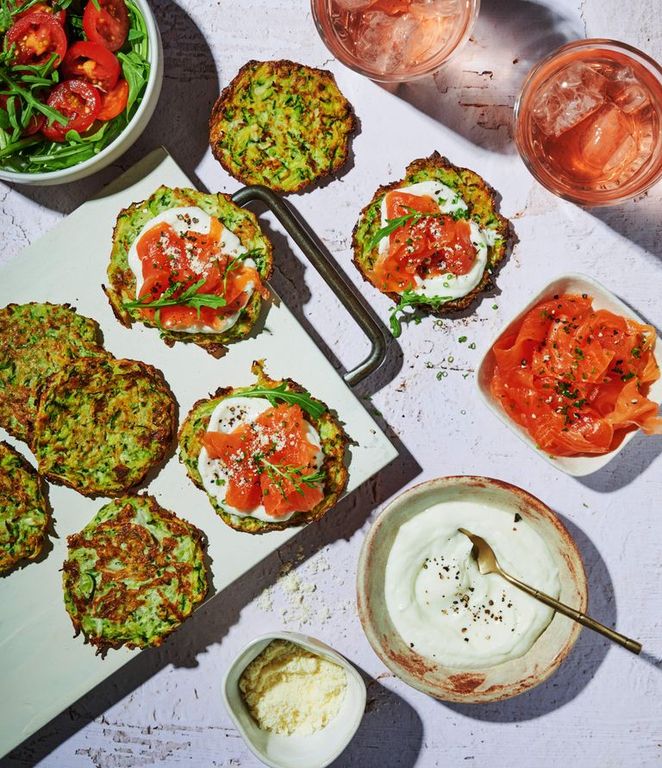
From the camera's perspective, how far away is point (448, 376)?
9.91 feet

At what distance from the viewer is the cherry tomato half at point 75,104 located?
2707 mm

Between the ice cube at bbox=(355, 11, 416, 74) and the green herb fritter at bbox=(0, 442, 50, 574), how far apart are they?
2.00m

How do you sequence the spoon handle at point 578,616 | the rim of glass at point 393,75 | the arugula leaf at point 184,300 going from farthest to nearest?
1. the rim of glass at point 393,75
2. the arugula leaf at point 184,300
3. the spoon handle at point 578,616

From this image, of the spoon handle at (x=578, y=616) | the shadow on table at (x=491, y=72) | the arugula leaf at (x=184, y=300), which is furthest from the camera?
the shadow on table at (x=491, y=72)

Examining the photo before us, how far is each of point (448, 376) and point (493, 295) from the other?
362 mm

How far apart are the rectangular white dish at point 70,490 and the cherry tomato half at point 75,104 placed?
0.23 metres

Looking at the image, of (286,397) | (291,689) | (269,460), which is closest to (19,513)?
(269,460)

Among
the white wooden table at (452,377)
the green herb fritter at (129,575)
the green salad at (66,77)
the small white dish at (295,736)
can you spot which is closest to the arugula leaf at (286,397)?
the white wooden table at (452,377)

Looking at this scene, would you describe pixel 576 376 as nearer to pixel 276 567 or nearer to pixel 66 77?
pixel 276 567

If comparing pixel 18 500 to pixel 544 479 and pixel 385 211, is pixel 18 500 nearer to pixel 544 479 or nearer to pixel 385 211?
pixel 385 211

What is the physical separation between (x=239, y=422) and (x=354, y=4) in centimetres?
156

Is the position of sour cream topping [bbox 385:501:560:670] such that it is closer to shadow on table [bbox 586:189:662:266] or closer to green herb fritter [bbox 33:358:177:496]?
green herb fritter [bbox 33:358:177:496]

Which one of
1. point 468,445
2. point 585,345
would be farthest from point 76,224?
point 585,345

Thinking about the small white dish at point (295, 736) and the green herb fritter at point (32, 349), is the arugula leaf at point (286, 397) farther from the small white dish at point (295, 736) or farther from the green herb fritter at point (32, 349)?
the small white dish at point (295, 736)
